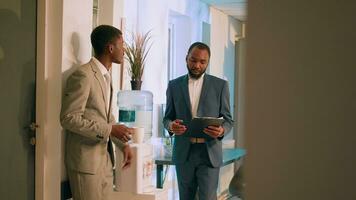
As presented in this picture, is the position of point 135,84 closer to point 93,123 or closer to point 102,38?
point 102,38

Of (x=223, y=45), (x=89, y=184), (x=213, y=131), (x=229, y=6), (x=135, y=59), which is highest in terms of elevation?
(x=229, y=6)

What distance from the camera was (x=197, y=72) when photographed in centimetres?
265

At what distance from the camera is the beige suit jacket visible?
196cm

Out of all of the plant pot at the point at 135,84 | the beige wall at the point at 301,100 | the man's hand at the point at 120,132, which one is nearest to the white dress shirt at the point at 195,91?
the plant pot at the point at 135,84

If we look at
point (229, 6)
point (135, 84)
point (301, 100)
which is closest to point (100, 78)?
point (135, 84)

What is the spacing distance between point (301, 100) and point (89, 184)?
171cm

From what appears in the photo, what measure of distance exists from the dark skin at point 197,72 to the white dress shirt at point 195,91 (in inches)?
1.1

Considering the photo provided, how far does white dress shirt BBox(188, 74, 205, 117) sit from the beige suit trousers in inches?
29.1

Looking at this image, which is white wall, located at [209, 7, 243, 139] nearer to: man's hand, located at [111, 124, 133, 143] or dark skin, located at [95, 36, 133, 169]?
dark skin, located at [95, 36, 133, 169]

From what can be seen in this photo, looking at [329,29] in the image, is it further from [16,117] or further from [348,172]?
[16,117]

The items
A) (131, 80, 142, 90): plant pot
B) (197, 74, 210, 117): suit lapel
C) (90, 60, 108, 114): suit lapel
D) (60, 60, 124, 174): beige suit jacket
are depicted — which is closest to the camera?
(60, 60, 124, 174): beige suit jacket

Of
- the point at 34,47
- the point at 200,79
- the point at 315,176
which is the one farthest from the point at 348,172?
the point at 200,79

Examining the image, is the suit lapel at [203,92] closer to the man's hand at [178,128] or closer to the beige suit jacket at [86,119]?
the man's hand at [178,128]

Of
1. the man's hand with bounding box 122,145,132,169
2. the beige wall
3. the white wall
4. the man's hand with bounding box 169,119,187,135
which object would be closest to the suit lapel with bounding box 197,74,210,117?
the man's hand with bounding box 169,119,187,135
